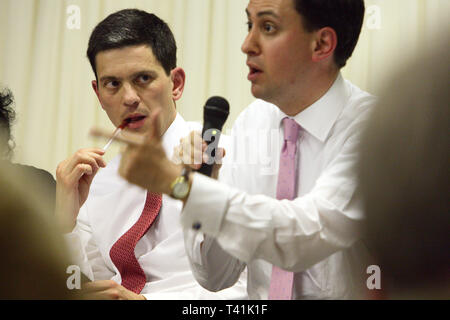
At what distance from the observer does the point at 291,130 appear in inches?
52.5

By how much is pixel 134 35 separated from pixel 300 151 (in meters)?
0.68

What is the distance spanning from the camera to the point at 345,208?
1.10m

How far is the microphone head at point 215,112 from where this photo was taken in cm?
115

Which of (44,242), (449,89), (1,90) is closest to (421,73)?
(449,89)

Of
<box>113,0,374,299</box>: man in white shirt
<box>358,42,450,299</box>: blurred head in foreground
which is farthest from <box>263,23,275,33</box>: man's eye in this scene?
<box>358,42,450,299</box>: blurred head in foreground

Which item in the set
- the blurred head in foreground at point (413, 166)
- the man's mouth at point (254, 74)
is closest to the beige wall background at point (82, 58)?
the man's mouth at point (254, 74)

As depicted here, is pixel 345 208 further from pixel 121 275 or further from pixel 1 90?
pixel 1 90

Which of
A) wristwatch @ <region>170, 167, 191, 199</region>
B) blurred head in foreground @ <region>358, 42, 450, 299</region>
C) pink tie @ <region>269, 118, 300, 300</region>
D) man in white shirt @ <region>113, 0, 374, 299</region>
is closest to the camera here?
blurred head in foreground @ <region>358, 42, 450, 299</region>

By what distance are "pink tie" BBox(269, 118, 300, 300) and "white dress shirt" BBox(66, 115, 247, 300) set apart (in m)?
0.31

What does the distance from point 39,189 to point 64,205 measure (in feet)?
3.59

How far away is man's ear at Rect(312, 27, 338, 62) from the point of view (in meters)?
1.30

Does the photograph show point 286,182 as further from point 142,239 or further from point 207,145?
point 142,239

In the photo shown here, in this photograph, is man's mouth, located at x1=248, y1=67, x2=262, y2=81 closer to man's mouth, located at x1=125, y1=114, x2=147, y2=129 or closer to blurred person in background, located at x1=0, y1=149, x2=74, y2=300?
man's mouth, located at x1=125, y1=114, x2=147, y2=129

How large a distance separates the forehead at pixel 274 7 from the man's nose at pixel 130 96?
474 millimetres
